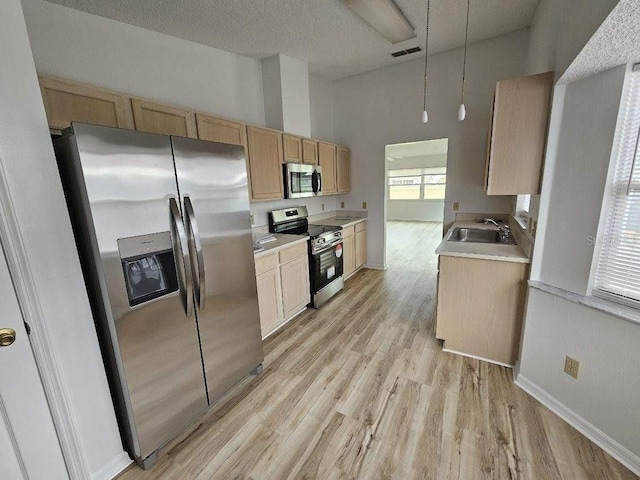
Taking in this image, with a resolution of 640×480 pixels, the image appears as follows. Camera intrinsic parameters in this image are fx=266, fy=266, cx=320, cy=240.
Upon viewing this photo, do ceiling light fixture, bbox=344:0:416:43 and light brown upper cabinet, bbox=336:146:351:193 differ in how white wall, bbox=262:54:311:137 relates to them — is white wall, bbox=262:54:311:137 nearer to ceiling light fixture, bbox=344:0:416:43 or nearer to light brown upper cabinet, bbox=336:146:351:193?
light brown upper cabinet, bbox=336:146:351:193

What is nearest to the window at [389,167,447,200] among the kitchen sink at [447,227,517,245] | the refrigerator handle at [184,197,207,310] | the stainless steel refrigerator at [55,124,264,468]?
the kitchen sink at [447,227,517,245]

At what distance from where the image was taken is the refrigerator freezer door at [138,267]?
3.99 ft

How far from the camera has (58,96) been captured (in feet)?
5.26

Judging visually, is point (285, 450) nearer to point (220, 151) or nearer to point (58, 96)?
point (220, 151)

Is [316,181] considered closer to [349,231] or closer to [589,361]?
[349,231]

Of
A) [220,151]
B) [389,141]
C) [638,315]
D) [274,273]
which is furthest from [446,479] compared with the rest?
[389,141]

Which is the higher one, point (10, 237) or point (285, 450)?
point (10, 237)

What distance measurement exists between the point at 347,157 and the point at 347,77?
1.25 metres

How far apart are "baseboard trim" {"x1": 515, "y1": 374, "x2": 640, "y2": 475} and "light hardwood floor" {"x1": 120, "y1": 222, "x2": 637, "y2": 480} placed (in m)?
0.04

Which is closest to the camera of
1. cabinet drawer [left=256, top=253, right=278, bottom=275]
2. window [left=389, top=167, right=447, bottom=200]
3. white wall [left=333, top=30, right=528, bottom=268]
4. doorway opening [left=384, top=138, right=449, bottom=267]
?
cabinet drawer [left=256, top=253, right=278, bottom=275]

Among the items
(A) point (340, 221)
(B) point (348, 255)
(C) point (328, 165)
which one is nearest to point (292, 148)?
(C) point (328, 165)

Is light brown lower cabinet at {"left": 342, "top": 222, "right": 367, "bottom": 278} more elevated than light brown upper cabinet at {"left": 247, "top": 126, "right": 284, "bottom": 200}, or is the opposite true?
light brown upper cabinet at {"left": 247, "top": 126, "right": 284, "bottom": 200}

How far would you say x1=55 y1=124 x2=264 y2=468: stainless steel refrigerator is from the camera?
4.08 ft

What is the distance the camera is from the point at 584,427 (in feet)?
5.23
